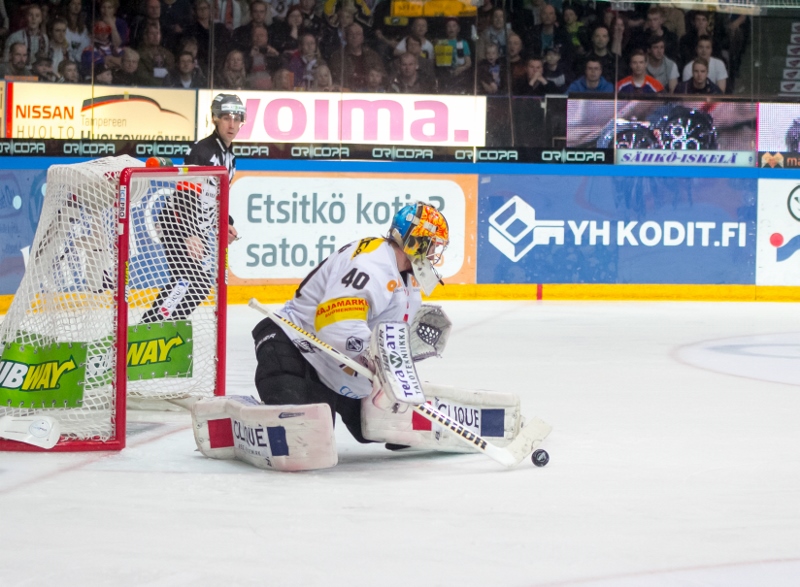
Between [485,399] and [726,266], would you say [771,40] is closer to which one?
[726,266]

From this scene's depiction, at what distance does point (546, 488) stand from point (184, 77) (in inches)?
247

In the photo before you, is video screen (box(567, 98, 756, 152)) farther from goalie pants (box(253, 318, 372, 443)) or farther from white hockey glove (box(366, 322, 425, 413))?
white hockey glove (box(366, 322, 425, 413))

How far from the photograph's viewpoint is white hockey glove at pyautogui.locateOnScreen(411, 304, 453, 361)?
3.95m

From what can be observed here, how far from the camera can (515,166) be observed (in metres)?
9.48

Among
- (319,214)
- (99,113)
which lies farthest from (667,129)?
(99,113)

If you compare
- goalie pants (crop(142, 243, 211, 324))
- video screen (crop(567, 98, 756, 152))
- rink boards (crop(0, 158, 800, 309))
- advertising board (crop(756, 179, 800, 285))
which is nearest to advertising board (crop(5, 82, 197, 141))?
rink boards (crop(0, 158, 800, 309))

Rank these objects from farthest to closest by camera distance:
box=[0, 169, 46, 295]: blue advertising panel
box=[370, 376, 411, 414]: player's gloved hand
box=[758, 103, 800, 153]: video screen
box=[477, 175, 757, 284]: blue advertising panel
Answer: box=[758, 103, 800, 153]: video screen
box=[477, 175, 757, 284]: blue advertising panel
box=[0, 169, 46, 295]: blue advertising panel
box=[370, 376, 411, 414]: player's gloved hand

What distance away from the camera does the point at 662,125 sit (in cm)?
981

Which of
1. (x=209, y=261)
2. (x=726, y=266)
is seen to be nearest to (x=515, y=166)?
(x=726, y=266)

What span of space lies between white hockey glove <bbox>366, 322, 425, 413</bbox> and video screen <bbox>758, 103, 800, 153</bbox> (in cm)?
702

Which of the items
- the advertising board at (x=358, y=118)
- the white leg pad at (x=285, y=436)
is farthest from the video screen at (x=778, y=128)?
the white leg pad at (x=285, y=436)

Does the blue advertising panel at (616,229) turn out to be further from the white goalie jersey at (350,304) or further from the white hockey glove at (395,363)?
the white hockey glove at (395,363)

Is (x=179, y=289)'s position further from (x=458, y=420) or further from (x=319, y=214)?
(x=319, y=214)

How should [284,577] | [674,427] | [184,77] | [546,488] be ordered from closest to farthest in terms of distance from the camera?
[284,577]
[546,488]
[674,427]
[184,77]
